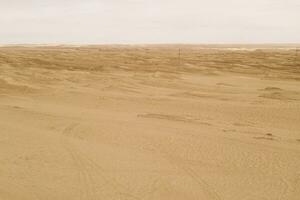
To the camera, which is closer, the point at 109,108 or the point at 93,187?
the point at 93,187

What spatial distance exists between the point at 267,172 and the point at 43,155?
371 cm

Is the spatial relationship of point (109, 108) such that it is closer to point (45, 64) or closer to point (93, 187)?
point (93, 187)

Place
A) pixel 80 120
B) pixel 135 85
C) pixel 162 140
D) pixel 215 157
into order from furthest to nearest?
pixel 135 85 < pixel 80 120 < pixel 162 140 < pixel 215 157

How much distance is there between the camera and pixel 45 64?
3130 centimetres

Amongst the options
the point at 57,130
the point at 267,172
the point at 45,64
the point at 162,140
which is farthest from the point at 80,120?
the point at 45,64

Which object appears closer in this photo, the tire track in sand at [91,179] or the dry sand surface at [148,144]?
the tire track in sand at [91,179]

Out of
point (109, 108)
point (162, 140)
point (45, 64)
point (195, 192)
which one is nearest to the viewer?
point (195, 192)

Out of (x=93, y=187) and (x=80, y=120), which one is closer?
(x=93, y=187)

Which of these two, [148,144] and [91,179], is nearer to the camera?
[91,179]

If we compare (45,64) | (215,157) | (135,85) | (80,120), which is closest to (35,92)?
(135,85)

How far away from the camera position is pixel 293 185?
20.0 ft

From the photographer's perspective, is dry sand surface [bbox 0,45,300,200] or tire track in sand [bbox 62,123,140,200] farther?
dry sand surface [bbox 0,45,300,200]

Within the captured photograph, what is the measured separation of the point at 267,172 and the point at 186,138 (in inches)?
93.6

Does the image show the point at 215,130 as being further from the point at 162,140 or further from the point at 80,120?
the point at 80,120
